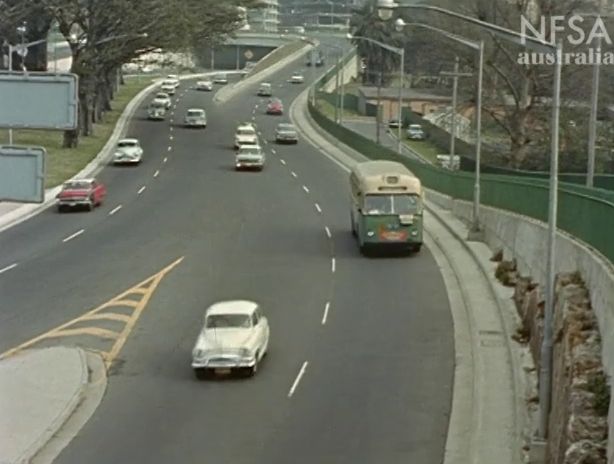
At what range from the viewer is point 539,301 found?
A: 28.9 m

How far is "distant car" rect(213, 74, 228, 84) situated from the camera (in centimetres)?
16159

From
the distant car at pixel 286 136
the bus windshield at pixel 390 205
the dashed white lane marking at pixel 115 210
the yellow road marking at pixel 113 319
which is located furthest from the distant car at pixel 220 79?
the yellow road marking at pixel 113 319

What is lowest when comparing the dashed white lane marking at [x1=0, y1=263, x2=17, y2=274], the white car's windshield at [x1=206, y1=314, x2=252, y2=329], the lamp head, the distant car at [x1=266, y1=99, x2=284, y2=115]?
the dashed white lane marking at [x1=0, y1=263, x2=17, y2=274]

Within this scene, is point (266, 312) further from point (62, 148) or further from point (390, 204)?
point (62, 148)

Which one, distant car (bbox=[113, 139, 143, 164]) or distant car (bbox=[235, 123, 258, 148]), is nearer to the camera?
distant car (bbox=[113, 139, 143, 164])

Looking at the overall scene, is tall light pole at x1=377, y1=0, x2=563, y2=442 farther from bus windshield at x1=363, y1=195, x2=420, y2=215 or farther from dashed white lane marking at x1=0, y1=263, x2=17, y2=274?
dashed white lane marking at x1=0, y1=263, x2=17, y2=274

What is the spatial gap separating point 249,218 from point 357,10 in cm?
10965

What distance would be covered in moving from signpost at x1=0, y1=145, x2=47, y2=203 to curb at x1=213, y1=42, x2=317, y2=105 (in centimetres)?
10843

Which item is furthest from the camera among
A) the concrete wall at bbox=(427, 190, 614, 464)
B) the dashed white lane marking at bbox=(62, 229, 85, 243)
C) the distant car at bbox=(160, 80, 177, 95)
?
the distant car at bbox=(160, 80, 177, 95)

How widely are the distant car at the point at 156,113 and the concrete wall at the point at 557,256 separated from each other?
51270 millimetres

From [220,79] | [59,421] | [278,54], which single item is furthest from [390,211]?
[278,54]

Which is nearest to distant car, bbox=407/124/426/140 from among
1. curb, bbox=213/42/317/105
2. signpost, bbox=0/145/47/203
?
curb, bbox=213/42/317/105

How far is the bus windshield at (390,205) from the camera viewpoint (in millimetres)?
41906

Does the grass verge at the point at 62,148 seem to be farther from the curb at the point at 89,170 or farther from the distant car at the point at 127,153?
the distant car at the point at 127,153
